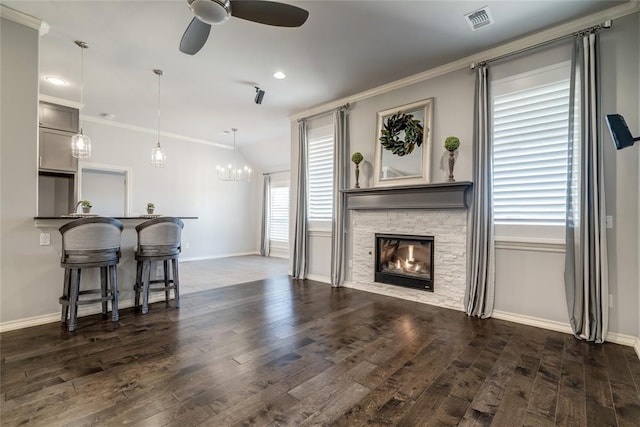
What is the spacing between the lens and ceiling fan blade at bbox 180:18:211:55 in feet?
8.26

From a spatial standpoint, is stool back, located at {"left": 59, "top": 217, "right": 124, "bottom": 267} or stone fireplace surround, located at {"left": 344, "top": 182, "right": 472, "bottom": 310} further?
stone fireplace surround, located at {"left": 344, "top": 182, "right": 472, "bottom": 310}

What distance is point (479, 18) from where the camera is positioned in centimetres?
295

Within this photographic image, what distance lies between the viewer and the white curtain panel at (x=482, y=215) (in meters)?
3.46

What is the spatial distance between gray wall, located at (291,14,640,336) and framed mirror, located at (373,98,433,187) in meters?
0.11

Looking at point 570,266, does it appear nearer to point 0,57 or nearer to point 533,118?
point 533,118

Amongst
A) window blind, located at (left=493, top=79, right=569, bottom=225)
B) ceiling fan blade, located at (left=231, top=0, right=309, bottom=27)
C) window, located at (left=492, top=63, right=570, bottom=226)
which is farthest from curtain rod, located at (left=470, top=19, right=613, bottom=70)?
ceiling fan blade, located at (left=231, top=0, right=309, bottom=27)

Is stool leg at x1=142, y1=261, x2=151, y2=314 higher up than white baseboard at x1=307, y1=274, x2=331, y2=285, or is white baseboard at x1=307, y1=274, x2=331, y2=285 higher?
stool leg at x1=142, y1=261, x2=151, y2=314

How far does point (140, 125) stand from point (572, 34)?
293 inches

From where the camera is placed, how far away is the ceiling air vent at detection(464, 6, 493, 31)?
2.85m

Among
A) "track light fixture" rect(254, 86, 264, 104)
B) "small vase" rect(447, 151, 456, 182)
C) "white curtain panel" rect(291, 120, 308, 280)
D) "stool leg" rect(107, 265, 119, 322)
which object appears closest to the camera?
"stool leg" rect(107, 265, 119, 322)

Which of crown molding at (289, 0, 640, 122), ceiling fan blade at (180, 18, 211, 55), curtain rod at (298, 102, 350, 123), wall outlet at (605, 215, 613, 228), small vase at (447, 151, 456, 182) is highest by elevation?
crown molding at (289, 0, 640, 122)

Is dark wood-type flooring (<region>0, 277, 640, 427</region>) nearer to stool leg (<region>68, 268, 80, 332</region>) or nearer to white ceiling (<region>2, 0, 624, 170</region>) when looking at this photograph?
stool leg (<region>68, 268, 80, 332</region>)

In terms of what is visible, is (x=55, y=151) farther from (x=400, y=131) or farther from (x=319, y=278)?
(x=400, y=131)

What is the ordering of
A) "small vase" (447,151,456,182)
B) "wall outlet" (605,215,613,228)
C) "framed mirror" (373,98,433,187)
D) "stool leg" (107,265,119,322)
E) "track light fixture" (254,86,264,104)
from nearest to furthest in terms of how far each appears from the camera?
"wall outlet" (605,215,613,228) → "stool leg" (107,265,119,322) → "small vase" (447,151,456,182) → "framed mirror" (373,98,433,187) → "track light fixture" (254,86,264,104)
